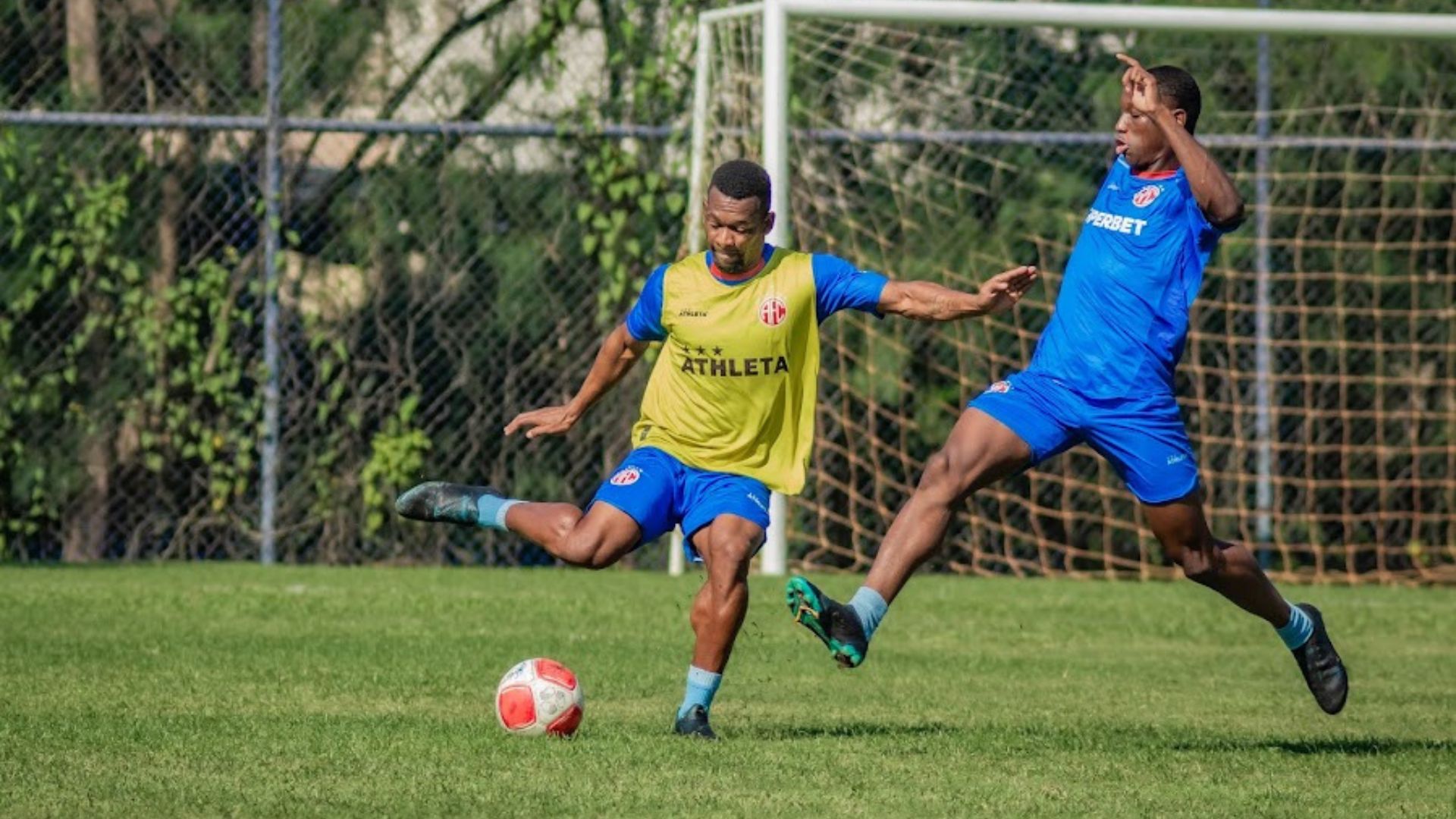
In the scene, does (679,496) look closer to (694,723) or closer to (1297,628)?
(694,723)


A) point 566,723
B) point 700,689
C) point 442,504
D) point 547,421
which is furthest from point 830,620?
point 547,421

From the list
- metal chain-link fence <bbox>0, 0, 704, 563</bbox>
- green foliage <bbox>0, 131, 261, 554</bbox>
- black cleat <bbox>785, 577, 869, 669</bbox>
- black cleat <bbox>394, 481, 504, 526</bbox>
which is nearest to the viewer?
black cleat <bbox>785, 577, 869, 669</bbox>

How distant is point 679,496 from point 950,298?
3.36ft

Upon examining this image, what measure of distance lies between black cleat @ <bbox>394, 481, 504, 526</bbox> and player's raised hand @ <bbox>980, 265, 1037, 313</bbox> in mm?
1670

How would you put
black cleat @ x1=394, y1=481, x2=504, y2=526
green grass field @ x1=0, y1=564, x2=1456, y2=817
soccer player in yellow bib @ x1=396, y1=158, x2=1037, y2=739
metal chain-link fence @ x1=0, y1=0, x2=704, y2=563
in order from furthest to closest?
metal chain-link fence @ x1=0, y1=0, x2=704, y2=563 → black cleat @ x1=394, y1=481, x2=504, y2=526 → soccer player in yellow bib @ x1=396, y1=158, x2=1037, y2=739 → green grass field @ x1=0, y1=564, x2=1456, y2=817

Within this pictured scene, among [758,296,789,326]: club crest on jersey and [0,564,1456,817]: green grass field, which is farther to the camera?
[758,296,789,326]: club crest on jersey

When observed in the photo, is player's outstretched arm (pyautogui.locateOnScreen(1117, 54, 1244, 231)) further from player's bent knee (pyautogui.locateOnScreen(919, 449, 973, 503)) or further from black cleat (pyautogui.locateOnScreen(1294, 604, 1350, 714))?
black cleat (pyautogui.locateOnScreen(1294, 604, 1350, 714))

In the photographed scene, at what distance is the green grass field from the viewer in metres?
5.24

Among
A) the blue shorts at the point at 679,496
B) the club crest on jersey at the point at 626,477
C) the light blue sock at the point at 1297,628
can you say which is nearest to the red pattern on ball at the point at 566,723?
the blue shorts at the point at 679,496

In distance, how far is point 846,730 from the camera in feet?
21.6

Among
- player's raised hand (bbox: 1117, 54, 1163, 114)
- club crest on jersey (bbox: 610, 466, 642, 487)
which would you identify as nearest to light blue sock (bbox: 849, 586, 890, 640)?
club crest on jersey (bbox: 610, 466, 642, 487)

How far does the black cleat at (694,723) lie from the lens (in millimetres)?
6266

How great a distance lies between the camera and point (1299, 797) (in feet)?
17.7

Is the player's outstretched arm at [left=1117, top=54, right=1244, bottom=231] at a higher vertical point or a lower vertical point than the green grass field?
higher
